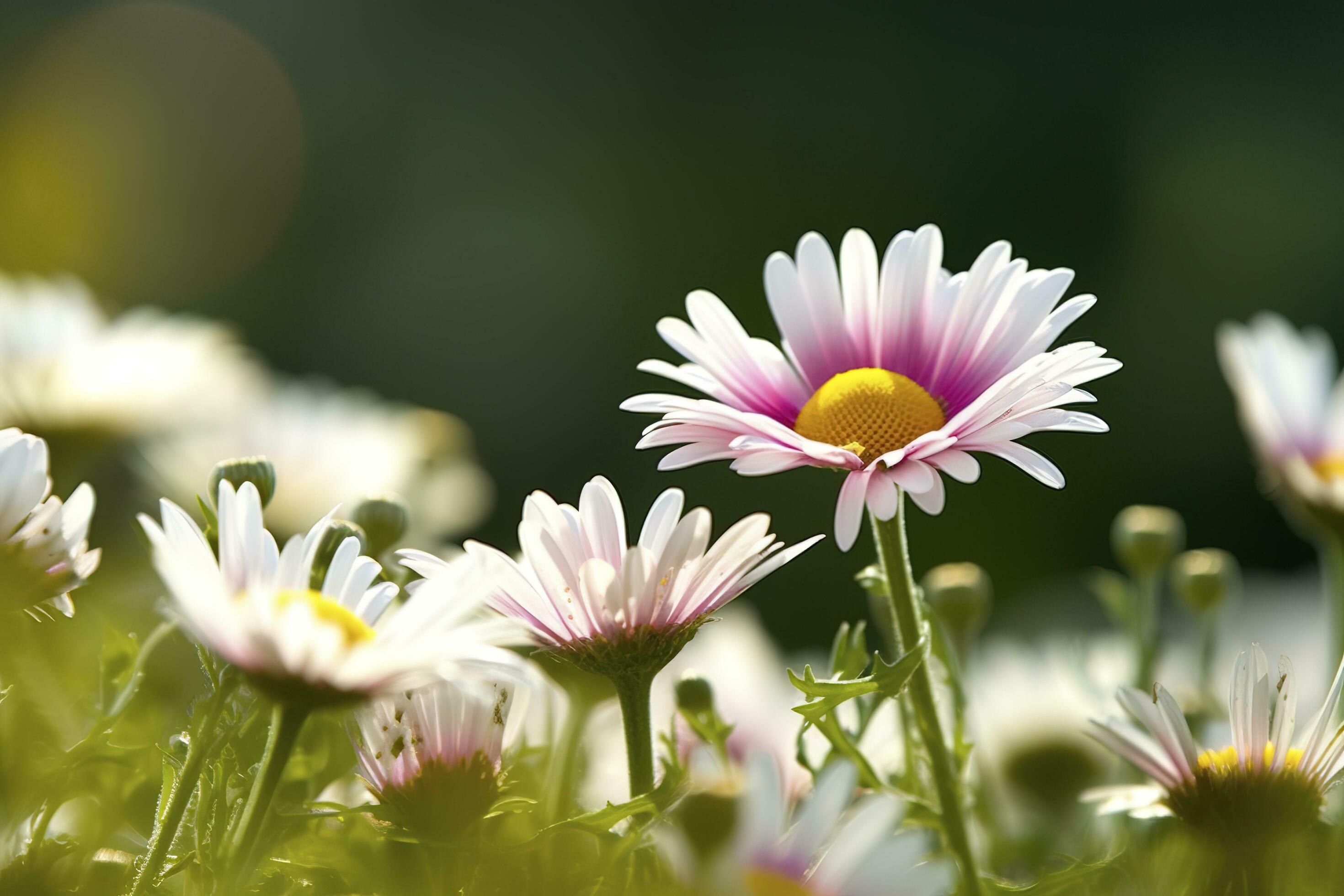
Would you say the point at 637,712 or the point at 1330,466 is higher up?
the point at 1330,466

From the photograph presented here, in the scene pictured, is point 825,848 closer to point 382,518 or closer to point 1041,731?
point 382,518

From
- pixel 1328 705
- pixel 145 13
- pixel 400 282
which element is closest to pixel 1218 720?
pixel 1328 705

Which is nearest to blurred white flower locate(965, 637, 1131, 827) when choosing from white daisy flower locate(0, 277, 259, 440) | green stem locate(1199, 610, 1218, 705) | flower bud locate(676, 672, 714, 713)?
green stem locate(1199, 610, 1218, 705)

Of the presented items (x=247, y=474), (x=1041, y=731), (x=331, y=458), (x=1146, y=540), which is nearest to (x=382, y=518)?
(x=247, y=474)

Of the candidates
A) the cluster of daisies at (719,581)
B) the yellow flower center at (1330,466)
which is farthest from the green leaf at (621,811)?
the yellow flower center at (1330,466)

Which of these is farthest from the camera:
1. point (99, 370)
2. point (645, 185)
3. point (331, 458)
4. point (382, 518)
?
point (645, 185)

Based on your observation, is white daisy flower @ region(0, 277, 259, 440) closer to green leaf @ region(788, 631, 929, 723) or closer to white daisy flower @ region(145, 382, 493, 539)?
white daisy flower @ region(145, 382, 493, 539)

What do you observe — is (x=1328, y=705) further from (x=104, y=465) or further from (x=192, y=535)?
(x=104, y=465)
